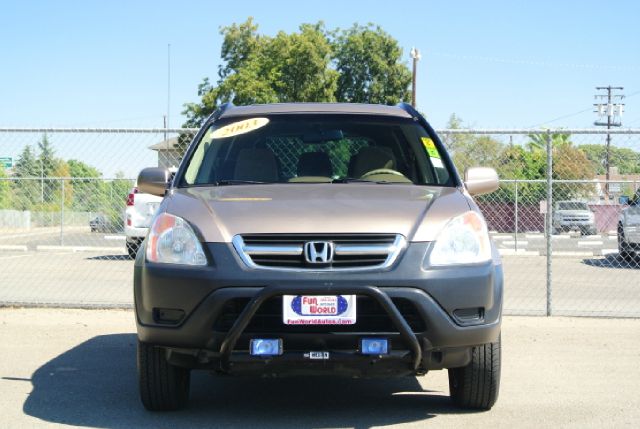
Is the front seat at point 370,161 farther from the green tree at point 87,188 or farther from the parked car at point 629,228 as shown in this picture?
the parked car at point 629,228

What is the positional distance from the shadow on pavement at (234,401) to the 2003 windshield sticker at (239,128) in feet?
5.21

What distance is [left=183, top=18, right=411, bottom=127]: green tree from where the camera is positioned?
49.6 metres

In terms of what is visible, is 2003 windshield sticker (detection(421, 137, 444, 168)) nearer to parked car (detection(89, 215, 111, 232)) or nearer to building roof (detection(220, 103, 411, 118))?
building roof (detection(220, 103, 411, 118))

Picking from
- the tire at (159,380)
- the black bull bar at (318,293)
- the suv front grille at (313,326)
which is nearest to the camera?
the black bull bar at (318,293)

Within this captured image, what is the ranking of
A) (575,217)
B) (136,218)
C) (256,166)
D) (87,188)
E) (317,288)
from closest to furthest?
1. (317,288)
2. (256,166)
3. (87,188)
4. (136,218)
5. (575,217)

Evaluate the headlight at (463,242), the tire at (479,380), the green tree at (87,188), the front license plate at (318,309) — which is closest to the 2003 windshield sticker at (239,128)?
the headlight at (463,242)

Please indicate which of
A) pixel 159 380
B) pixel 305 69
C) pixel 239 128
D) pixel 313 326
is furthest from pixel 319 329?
pixel 305 69

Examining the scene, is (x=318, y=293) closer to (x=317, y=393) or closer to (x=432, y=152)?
(x=317, y=393)

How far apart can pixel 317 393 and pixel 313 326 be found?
1428 millimetres

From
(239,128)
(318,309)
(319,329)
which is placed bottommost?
(319,329)

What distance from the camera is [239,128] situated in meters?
5.98

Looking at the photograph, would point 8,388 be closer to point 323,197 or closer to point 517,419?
point 323,197

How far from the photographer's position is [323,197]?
487cm

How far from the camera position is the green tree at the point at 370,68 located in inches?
2092
